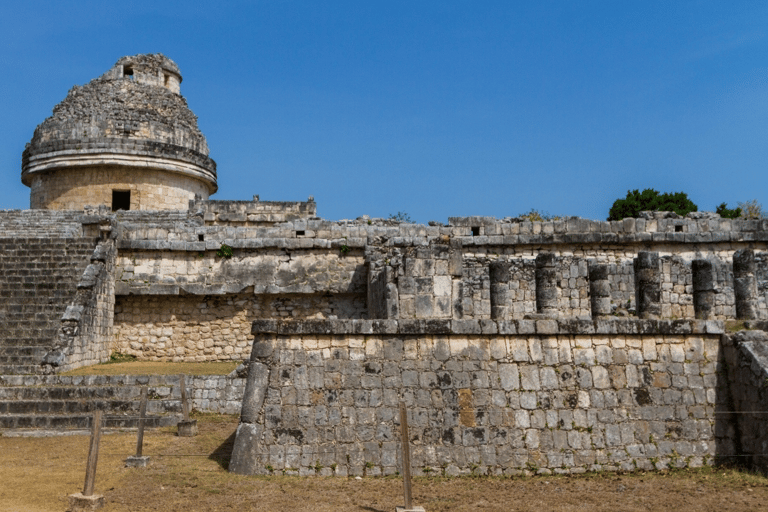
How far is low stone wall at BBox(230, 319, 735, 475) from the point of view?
743 centimetres

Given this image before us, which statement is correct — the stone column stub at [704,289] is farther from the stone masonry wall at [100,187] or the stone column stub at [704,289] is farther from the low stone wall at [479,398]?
the stone masonry wall at [100,187]

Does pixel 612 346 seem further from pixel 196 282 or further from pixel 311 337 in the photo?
pixel 196 282

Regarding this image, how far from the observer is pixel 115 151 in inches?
890

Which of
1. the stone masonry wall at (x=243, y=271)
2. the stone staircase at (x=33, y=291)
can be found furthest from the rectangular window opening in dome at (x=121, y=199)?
the stone masonry wall at (x=243, y=271)

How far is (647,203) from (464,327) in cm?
3281

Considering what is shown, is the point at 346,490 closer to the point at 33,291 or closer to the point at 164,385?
Answer: the point at 164,385

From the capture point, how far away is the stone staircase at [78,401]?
1019 centimetres

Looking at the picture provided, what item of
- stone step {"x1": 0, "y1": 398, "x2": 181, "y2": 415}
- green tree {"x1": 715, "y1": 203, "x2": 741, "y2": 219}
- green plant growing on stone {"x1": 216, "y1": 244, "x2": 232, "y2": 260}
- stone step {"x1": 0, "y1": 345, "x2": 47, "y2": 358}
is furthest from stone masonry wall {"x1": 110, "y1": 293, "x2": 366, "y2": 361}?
green tree {"x1": 715, "y1": 203, "x2": 741, "y2": 219}

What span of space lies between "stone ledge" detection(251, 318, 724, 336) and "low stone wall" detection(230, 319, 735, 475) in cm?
1

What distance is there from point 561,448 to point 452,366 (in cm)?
142

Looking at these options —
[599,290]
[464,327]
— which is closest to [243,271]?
[599,290]

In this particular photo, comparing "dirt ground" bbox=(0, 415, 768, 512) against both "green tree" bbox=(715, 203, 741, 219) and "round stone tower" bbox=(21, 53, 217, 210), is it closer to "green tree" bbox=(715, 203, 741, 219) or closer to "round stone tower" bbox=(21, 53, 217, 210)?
"round stone tower" bbox=(21, 53, 217, 210)

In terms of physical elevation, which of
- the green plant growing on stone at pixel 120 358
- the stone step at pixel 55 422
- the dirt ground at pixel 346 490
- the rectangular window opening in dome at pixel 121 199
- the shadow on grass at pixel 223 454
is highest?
the rectangular window opening in dome at pixel 121 199

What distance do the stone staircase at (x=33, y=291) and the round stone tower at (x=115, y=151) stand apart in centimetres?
758
